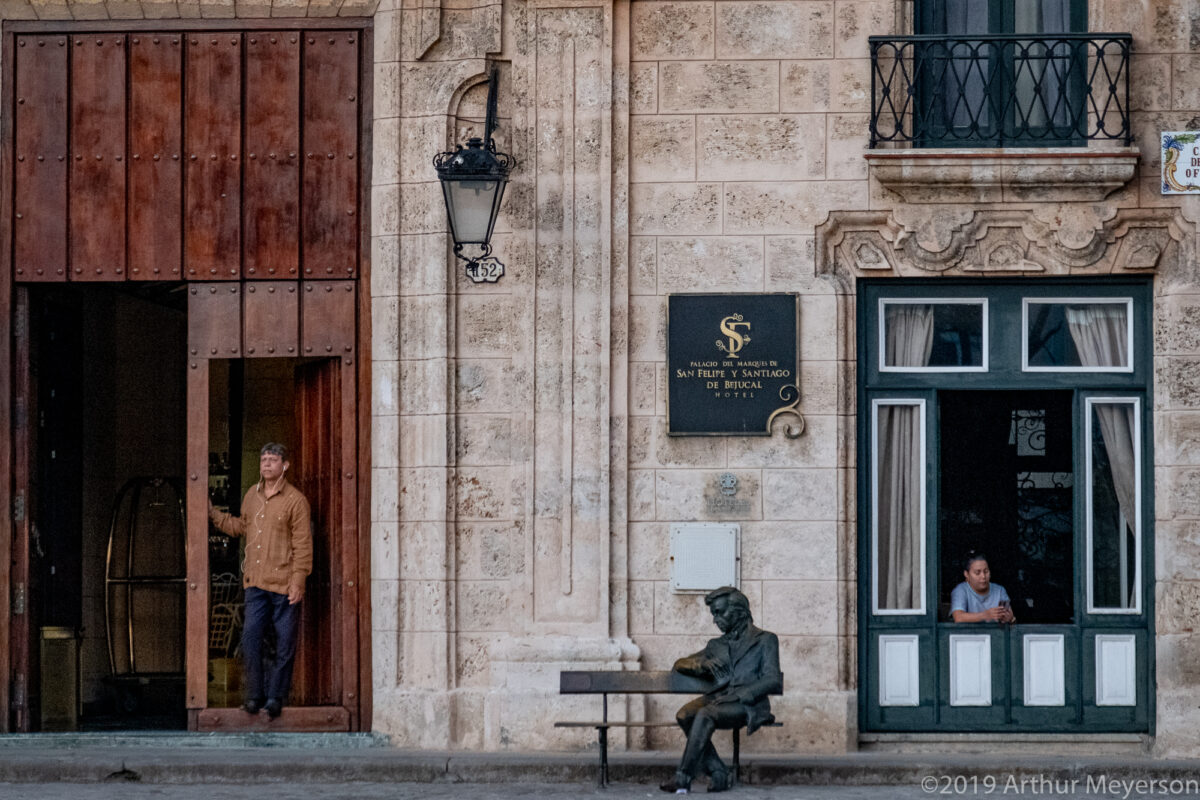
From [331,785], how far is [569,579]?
2.09m

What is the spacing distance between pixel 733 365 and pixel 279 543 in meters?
3.31

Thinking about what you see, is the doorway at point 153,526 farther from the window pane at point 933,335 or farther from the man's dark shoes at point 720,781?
the window pane at point 933,335

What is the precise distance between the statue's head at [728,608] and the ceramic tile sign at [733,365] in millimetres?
1723

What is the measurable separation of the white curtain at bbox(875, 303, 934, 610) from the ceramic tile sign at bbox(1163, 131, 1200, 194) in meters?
1.78

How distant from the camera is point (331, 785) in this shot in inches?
476

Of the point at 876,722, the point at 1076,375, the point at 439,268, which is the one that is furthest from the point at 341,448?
the point at 1076,375

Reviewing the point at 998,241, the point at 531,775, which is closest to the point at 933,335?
the point at 998,241

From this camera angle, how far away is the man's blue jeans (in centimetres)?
1335

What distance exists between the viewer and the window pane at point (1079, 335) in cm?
1323

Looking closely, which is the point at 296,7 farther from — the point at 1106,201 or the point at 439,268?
the point at 1106,201

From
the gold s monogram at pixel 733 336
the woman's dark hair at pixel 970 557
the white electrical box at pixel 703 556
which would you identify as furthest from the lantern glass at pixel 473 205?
the woman's dark hair at pixel 970 557

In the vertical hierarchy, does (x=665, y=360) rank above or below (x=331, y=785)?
above

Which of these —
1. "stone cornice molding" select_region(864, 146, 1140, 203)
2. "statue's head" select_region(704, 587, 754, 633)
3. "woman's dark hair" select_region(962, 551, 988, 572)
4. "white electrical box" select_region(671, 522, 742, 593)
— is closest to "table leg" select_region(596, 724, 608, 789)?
"statue's head" select_region(704, 587, 754, 633)

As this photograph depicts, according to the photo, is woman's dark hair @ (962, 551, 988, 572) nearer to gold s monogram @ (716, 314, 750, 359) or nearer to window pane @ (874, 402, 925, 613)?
window pane @ (874, 402, 925, 613)
